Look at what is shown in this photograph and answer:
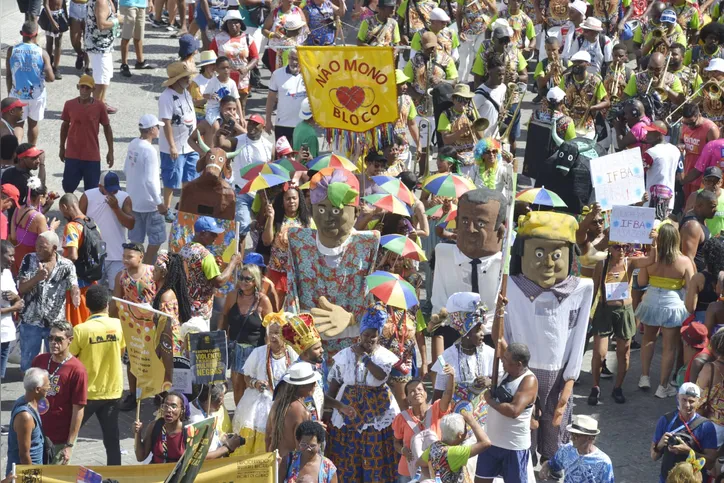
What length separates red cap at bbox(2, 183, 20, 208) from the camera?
13266 mm

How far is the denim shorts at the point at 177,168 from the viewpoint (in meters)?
15.7

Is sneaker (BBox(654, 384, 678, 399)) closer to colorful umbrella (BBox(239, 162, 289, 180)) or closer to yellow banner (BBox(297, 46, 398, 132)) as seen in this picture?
yellow banner (BBox(297, 46, 398, 132))

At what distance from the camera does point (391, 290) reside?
34.7 ft

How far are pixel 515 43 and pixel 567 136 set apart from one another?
3.11 m

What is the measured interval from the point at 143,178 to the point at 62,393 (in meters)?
4.18

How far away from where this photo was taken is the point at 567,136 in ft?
50.7

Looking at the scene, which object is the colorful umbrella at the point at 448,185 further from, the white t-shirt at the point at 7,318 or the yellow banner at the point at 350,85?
the white t-shirt at the point at 7,318

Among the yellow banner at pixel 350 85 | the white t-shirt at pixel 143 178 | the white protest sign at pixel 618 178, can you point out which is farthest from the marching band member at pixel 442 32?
the yellow banner at pixel 350 85

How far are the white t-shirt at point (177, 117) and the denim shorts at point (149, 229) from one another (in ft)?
4.93

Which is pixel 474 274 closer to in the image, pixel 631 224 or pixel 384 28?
pixel 631 224

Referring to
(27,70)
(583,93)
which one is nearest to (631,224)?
(583,93)

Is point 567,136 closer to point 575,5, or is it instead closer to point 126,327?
point 575,5

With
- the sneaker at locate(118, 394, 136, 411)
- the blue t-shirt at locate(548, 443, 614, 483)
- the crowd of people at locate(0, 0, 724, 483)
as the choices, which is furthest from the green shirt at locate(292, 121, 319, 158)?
the blue t-shirt at locate(548, 443, 614, 483)

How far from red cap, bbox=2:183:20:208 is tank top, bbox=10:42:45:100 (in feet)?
11.3
